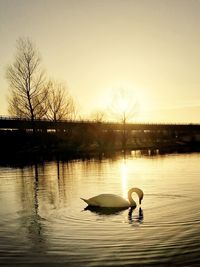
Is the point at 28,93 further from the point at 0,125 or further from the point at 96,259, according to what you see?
the point at 96,259

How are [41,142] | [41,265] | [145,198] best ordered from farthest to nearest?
[41,142]
[145,198]
[41,265]

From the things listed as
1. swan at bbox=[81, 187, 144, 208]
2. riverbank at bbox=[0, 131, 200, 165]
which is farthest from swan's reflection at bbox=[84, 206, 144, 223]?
riverbank at bbox=[0, 131, 200, 165]

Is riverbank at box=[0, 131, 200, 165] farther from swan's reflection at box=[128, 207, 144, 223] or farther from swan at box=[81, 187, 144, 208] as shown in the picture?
swan's reflection at box=[128, 207, 144, 223]

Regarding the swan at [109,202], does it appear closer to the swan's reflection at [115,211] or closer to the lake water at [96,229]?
the swan's reflection at [115,211]

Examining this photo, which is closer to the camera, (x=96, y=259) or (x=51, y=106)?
(x=96, y=259)

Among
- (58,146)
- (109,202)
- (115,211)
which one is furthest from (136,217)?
(58,146)

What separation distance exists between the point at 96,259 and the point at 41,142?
186 ft

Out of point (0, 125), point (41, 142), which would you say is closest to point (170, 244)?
point (41, 142)

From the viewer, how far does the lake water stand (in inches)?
358

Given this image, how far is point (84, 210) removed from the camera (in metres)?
14.6

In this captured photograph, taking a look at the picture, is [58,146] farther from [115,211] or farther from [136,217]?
[136,217]

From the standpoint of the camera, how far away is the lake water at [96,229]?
358 inches

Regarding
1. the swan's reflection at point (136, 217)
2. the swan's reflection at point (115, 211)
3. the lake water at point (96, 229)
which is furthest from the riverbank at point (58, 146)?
the swan's reflection at point (136, 217)

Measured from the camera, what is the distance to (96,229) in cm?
1179
